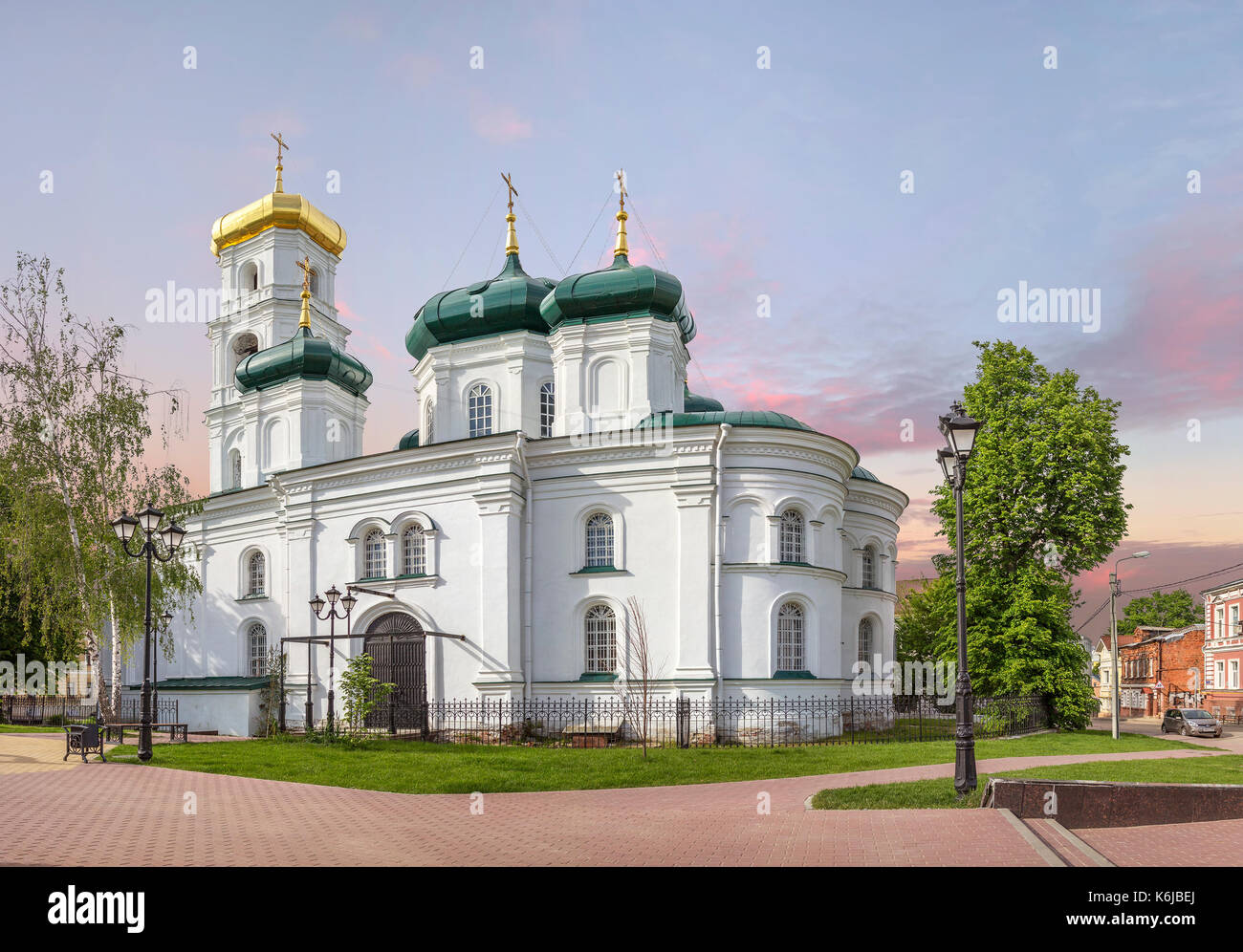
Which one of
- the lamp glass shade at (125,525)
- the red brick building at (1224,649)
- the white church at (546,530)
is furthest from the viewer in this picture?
the red brick building at (1224,649)

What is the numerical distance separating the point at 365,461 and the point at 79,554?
739cm

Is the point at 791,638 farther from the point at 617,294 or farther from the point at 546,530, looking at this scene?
the point at 617,294

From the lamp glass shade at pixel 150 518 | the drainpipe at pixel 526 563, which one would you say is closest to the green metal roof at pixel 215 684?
the drainpipe at pixel 526 563

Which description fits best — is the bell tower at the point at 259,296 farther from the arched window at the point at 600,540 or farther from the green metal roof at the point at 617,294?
the arched window at the point at 600,540

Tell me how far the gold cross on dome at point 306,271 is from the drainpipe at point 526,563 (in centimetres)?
1316

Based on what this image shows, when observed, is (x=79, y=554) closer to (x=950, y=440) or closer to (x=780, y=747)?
(x=780, y=747)

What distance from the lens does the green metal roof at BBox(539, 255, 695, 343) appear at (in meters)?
26.2

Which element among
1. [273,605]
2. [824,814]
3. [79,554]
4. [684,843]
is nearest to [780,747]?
[824,814]

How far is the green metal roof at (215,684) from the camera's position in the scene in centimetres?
2609

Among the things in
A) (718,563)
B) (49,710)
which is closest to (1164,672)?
(718,563)

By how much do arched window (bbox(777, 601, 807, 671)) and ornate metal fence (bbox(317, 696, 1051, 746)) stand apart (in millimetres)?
943

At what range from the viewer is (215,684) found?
26.5 m

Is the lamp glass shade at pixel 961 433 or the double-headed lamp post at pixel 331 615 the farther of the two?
the double-headed lamp post at pixel 331 615

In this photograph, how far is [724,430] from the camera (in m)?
23.3
